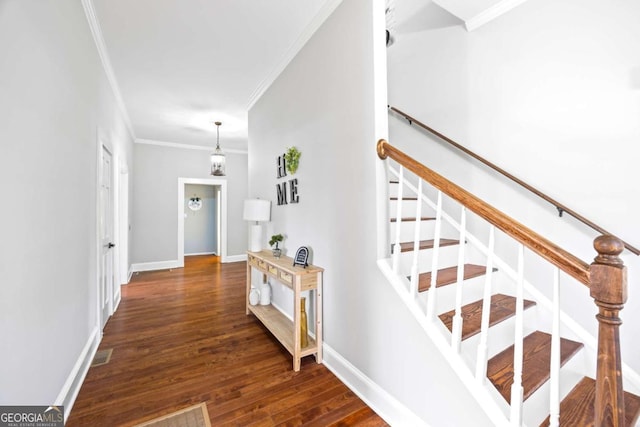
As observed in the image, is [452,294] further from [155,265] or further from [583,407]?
[155,265]

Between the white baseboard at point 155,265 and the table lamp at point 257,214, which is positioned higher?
the table lamp at point 257,214

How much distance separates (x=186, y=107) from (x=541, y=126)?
4.34 meters

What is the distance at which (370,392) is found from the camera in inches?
70.1

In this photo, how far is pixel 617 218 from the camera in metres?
1.70

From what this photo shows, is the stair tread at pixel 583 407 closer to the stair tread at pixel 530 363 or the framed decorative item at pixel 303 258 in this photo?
the stair tread at pixel 530 363

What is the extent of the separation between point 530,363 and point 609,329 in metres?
0.88

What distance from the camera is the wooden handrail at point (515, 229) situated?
909mm

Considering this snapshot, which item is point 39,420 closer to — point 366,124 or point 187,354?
point 187,354

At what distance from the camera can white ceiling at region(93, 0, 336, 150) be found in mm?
2162

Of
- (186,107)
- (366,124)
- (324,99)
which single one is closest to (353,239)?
(366,124)

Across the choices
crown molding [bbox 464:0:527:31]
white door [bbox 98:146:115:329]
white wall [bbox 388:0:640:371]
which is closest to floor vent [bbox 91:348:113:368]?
white door [bbox 98:146:115:329]

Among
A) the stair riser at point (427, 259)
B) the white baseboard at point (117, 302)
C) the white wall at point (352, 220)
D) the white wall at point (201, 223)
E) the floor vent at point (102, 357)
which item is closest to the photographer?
the white wall at point (352, 220)

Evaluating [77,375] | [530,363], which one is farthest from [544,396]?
[77,375]

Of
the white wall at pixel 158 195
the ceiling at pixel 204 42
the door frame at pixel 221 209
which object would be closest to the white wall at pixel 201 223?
the door frame at pixel 221 209
